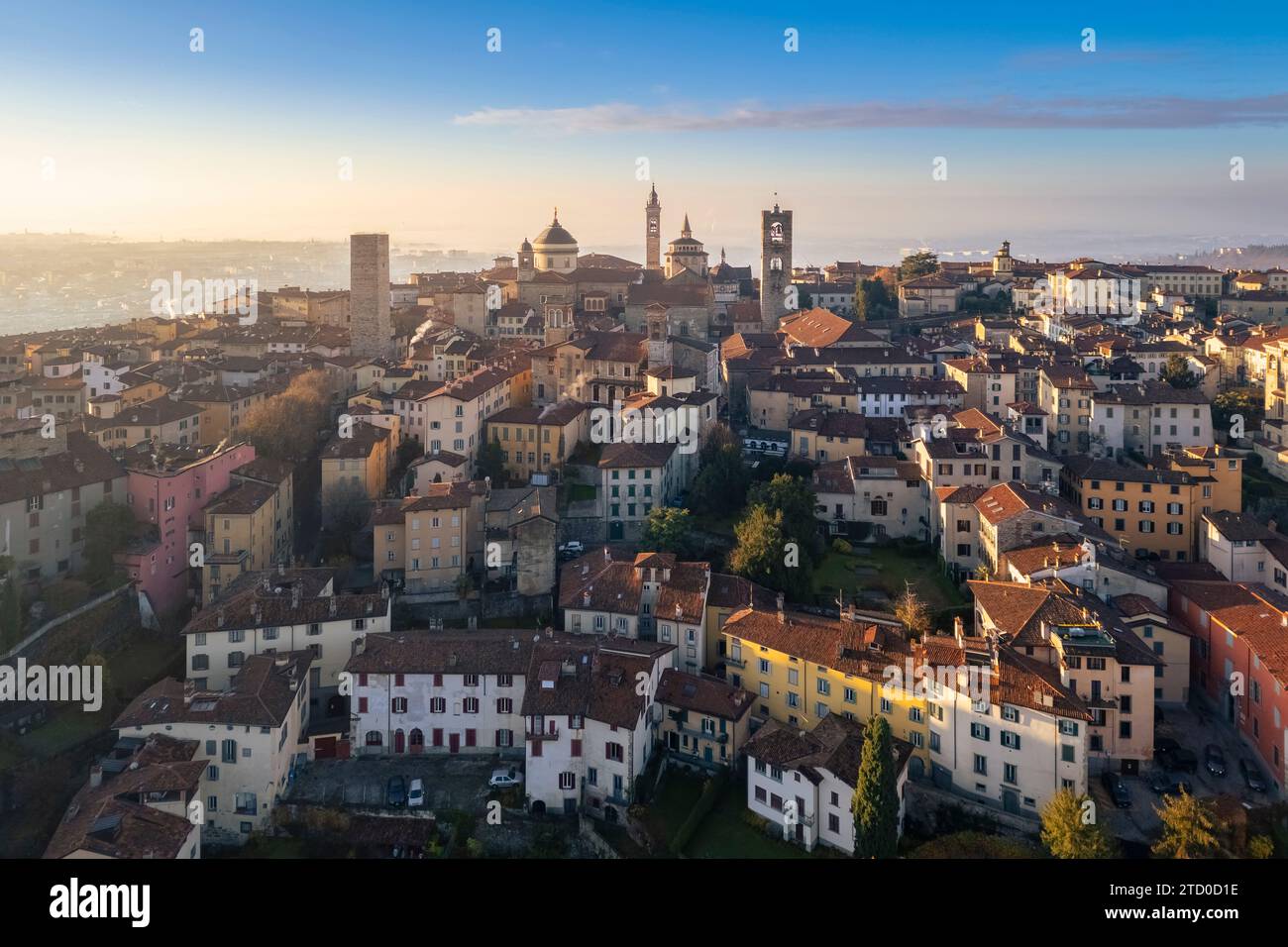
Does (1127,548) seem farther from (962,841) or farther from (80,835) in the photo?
(80,835)

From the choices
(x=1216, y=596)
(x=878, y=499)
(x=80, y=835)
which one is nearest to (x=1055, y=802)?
(x=1216, y=596)

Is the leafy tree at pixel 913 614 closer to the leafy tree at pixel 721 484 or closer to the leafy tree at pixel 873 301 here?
the leafy tree at pixel 721 484

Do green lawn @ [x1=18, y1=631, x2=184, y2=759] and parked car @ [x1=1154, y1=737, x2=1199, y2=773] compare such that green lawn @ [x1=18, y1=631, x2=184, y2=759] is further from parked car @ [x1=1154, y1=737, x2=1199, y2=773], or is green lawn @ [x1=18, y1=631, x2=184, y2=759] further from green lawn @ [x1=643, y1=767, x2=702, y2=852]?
parked car @ [x1=1154, y1=737, x2=1199, y2=773]

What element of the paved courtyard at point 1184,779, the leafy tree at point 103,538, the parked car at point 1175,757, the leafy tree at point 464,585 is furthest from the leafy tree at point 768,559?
the leafy tree at point 103,538

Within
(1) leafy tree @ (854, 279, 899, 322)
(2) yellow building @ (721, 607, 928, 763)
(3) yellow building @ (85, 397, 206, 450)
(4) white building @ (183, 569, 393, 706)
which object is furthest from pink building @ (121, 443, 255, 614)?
(1) leafy tree @ (854, 279, 899, 322)
